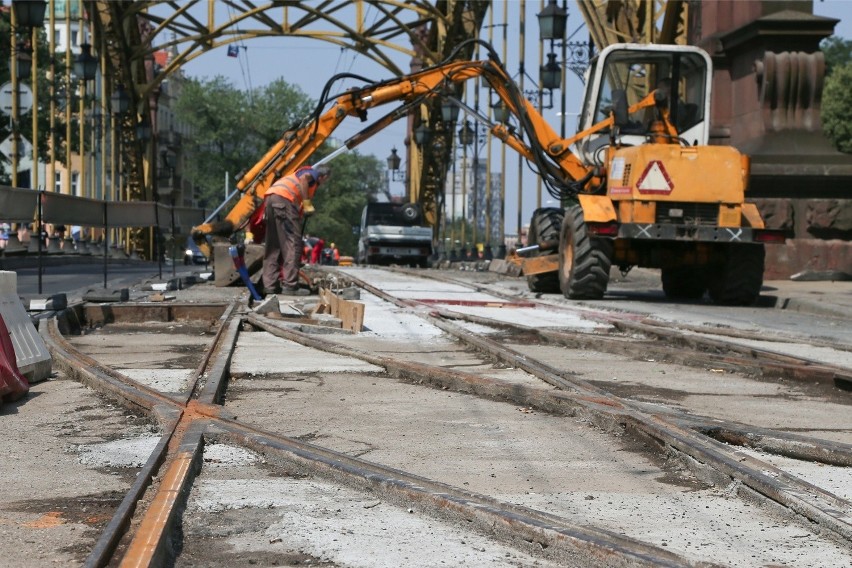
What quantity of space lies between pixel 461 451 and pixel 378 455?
0.36 m

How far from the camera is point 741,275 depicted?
787 inches

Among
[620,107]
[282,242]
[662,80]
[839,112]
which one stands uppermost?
[839,112]

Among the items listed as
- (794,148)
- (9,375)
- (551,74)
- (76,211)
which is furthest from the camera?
(551,74)

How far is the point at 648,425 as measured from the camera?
640cm

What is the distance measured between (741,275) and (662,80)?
3062 millimetres

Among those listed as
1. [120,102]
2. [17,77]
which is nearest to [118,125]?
[120,102]

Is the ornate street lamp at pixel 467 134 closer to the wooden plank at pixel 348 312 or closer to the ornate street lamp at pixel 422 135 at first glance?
the ornate street lamp at pixel 422 135

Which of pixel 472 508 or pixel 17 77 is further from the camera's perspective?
pixel 17 77

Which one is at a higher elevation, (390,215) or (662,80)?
(662,80)

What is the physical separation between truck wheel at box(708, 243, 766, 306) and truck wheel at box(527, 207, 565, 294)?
2.82 metres

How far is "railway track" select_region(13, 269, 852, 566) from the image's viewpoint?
4359 millimetres

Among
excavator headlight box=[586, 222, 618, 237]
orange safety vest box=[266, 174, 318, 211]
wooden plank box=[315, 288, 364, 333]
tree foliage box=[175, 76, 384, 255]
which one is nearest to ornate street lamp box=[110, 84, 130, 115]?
orange safety vest box=[266, 174, 318, 211]

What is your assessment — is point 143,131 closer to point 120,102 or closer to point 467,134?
point 120,102

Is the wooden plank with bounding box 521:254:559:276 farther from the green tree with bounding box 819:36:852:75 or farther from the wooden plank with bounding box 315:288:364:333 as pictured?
the green tree with bounding box 819:36:852:75
